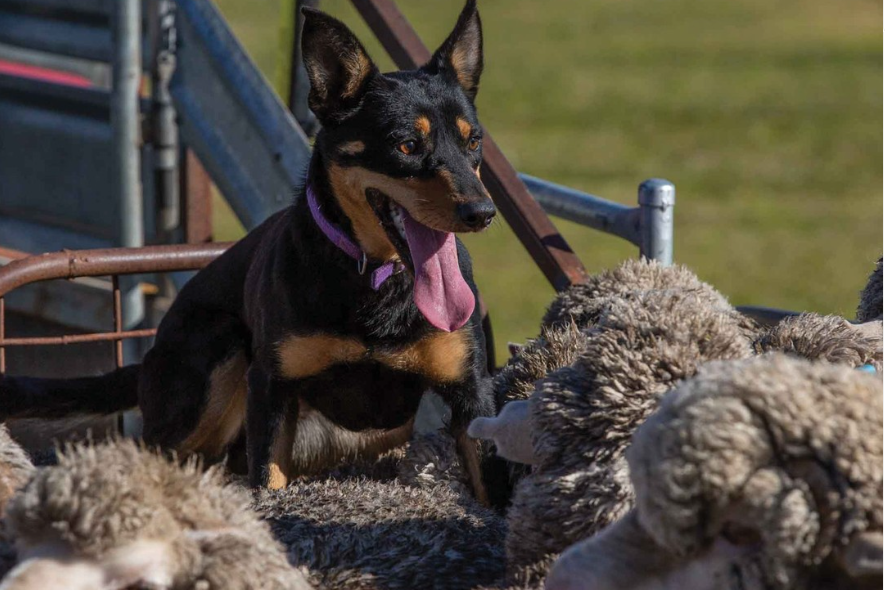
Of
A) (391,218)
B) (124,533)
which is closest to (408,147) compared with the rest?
(391,218)

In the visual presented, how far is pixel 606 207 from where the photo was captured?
11.0 feet

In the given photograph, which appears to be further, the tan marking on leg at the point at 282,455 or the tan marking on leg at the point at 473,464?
the tan marking on leg at the point at 282,455

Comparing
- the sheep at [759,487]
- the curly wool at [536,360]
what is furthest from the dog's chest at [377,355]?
the sheep at [759,487]

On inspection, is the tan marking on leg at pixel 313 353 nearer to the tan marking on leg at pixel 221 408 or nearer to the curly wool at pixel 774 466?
the tan marking on leg at pixel 221 408

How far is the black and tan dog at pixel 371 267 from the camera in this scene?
2.81 metres

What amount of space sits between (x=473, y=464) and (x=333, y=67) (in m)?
1.04

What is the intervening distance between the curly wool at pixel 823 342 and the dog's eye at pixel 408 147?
1.00 meters

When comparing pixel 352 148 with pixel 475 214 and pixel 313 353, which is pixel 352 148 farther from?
pixel 313 353

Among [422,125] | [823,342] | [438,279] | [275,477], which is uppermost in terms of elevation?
[422,125]

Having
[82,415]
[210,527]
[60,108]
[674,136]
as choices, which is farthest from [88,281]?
[674,136]

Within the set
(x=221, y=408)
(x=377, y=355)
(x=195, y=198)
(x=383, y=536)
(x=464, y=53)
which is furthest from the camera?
(x=195, y=198)

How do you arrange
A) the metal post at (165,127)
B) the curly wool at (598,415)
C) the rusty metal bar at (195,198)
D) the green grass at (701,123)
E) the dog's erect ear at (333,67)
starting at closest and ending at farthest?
the curly wool at (598,415)
the dog's erect ear at (333,67)
the metal post at (165,127)
the rusty metal bar at (195,198)
the green grass at (701,123)

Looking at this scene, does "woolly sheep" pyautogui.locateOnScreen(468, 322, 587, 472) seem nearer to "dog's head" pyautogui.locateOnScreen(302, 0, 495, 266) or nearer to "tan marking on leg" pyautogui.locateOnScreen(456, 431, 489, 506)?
"tan marking on leg" pyautogui.locateOnScreen(456, 431, 489, 506)

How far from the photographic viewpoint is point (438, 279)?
2791 mm
